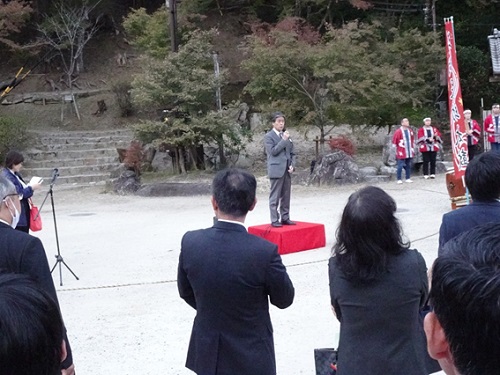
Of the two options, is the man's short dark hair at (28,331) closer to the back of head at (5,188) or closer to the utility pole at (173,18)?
the back of head at (5,188)

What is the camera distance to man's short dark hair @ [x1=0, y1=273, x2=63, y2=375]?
1.35 metres

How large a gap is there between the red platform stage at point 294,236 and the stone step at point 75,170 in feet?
40.6

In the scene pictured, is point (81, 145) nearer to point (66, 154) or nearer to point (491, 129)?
point (66, 154)

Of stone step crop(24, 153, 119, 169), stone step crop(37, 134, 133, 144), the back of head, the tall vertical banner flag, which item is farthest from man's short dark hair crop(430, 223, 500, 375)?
stone step crop(37, 134, 133, 144)

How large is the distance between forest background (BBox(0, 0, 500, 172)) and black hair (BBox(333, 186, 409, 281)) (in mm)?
14555

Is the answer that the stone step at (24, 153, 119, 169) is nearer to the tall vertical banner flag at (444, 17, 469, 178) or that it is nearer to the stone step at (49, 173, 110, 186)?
the stone step at (49, 173, 110, 186)

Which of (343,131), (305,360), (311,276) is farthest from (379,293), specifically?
(343,131)

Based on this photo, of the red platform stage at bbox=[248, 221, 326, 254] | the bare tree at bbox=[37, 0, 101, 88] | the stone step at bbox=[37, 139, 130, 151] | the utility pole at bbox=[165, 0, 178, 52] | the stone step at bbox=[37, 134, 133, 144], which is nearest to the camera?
the red platform stage at bbox=[248, 221, 326, 254]

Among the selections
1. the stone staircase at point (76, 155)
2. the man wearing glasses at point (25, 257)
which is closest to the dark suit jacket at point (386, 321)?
the man wearing glasses at point (25, 257)

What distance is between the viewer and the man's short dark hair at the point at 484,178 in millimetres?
3607

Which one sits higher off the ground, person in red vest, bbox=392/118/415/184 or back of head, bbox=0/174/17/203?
back of head, bbox=0/174/17/203

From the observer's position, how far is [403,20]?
24766 millimetres

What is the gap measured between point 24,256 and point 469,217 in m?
2.32

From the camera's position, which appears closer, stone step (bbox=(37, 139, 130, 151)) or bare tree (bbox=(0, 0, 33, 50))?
stone step (bbox=(37, 139, 130, 151))
